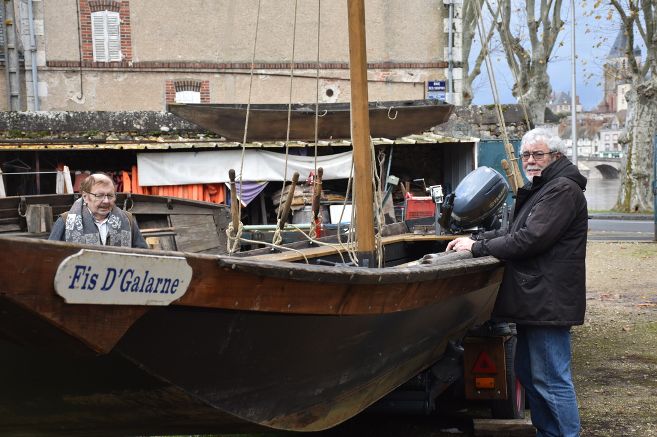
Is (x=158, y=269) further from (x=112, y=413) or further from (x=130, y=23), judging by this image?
(x=130, y=23)

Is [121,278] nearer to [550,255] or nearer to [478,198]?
[550,255]

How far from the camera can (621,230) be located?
2400 cm

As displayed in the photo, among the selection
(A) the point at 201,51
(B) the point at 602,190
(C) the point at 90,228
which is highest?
(A) the point at 201,51

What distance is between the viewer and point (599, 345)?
852 centimetres

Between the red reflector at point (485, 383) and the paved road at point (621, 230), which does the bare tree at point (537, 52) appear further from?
the red reflector at point (485, 383)

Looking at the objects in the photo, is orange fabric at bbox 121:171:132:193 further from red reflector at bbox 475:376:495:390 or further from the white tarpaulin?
red reflector at bbox 475:376:495:390

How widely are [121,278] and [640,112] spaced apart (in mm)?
29604

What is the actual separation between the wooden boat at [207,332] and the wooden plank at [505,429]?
3.42 feet

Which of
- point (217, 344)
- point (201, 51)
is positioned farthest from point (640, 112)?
point (217, 344)

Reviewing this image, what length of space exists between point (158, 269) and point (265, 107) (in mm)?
5383

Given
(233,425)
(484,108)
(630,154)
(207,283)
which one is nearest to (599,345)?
(233,425)

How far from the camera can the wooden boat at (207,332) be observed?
9.75 feet

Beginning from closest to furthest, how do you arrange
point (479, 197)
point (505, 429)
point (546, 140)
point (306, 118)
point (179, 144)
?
point (546, 140), point (505, 429), point (479, 197), point (306, 118), point (179, 144)

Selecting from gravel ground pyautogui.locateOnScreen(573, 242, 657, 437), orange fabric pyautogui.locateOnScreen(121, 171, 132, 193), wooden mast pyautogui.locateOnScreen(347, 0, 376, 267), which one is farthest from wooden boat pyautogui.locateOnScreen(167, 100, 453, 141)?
orange fabric pyautogui.locateOnScreen(121, 171, 132, 193)
